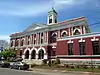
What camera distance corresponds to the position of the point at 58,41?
119 ft

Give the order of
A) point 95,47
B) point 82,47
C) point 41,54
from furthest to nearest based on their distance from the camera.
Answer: point 41,54
point 82,47
point 95,47

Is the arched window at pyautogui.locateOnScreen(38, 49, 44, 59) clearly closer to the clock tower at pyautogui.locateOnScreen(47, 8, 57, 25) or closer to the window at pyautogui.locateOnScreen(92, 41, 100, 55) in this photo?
the clock tower at pyautogui.locateOnScreen(47, 8, 57, 25)

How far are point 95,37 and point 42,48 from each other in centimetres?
1976

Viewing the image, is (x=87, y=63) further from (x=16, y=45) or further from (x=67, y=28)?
(x=16, y=45)

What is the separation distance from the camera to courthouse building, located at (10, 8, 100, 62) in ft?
101

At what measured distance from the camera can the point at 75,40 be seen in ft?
107

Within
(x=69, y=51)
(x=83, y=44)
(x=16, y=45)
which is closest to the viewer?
(x=83, y=44)

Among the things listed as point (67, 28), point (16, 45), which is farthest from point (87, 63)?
point (16, 45)

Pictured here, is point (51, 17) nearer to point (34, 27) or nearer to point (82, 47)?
point (34, 27)

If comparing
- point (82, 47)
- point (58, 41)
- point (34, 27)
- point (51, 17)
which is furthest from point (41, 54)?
point (82, 47)

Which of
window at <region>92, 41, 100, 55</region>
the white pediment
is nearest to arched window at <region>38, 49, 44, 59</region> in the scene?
the white pediment

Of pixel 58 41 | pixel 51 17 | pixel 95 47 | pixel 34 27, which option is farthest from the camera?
pixel 51 17

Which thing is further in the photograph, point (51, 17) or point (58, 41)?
point (51, 17)

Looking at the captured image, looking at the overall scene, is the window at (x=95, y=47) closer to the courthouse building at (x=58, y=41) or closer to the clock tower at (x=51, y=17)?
the courthouse building at (x=58, y=41)
